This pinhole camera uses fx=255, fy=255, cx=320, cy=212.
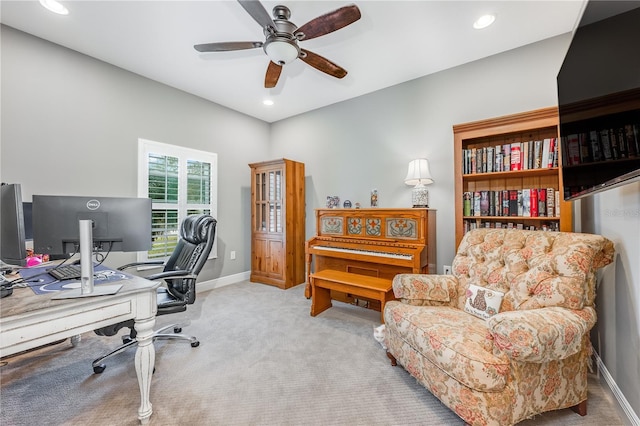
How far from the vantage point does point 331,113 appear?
3.89 m

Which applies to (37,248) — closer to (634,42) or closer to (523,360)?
(523,360)

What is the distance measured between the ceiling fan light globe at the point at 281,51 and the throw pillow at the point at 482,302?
2.18 meters

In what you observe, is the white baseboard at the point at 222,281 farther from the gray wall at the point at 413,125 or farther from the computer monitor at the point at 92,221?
the computer monitor at the point at 92,221

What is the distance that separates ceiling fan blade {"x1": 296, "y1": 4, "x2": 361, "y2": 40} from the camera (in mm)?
1600

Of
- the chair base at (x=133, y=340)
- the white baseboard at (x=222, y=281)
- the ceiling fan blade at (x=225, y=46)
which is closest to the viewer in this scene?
the chair base at (x=133, y=340)

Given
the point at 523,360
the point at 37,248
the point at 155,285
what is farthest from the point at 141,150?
Result: the point at 523,360

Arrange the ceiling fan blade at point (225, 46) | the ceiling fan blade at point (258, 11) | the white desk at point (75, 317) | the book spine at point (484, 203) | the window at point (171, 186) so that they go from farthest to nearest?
the window at point (171, 186)
the book spine at point (484, 203)
the ceiling fan blade at point (225, 46)
the ceiling fan blade at point (258, 11)
the white desk at point (75, 317)

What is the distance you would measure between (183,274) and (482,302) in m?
2.16

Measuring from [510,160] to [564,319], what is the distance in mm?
1595

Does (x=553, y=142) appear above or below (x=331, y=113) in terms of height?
below

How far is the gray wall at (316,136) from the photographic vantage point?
1685 mm

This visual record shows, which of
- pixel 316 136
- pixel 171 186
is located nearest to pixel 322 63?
pixel 316 136

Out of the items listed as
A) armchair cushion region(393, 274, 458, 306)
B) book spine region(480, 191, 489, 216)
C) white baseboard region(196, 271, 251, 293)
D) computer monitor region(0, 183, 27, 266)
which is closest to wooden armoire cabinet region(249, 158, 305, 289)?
white baseboard region(196, 271, 251, 293)

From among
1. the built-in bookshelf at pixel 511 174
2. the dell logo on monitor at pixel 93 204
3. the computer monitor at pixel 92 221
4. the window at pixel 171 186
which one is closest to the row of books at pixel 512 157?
the built-in bookshelf at pixel 511 174
